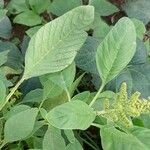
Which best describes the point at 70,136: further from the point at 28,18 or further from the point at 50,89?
the point at 28,18

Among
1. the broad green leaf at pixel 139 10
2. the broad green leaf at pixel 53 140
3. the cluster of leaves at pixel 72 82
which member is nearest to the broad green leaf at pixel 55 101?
the cluster of leaves at pixel 72 82

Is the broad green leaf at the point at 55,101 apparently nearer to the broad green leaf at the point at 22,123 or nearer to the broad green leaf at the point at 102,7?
the broad green leaf at the point at 22,123

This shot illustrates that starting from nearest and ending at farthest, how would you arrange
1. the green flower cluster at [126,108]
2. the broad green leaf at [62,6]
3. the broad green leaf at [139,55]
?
the green flower cluster at [126,108], the broad green leaf at [139,55], the broad green leaf at [62,6]

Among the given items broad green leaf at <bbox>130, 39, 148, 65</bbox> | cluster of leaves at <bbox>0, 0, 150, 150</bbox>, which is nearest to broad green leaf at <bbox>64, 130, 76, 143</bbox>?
cluster of leaves at <bbox>0, 0, 150, 150</bbox>

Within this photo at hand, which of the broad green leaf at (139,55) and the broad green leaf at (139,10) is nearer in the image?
the broad green leaf at (139,55)

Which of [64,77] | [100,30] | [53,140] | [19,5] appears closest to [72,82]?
[64,77]

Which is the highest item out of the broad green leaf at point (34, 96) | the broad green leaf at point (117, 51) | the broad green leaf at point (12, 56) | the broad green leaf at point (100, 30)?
the broad green leaf at point (117, 51)

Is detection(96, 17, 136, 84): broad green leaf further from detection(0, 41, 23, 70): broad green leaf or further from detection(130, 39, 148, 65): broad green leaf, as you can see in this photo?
detection(0, 41, 23, 70): broad green leaf

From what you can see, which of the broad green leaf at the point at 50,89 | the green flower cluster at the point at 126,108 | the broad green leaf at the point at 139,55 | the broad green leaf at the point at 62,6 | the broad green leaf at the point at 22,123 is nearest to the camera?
the green flower cluster at the point at 126,108

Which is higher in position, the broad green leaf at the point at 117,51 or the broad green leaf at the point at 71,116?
the broad green leaf at the point at 117,51
